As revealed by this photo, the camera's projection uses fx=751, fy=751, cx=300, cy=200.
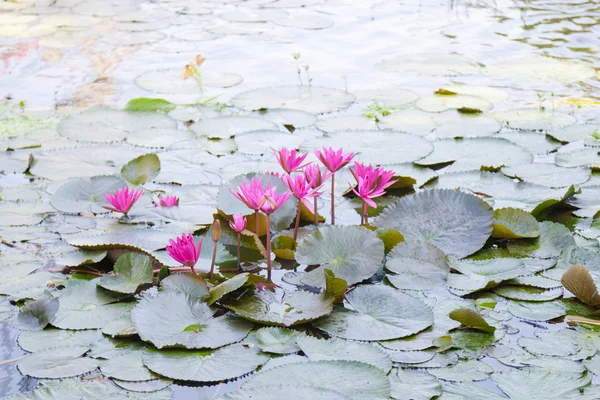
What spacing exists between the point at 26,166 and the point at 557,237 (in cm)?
202

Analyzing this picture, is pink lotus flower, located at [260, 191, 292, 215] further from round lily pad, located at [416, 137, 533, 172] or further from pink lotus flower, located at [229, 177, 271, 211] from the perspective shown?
round lily pad, located at [416, 137, 533, 172]

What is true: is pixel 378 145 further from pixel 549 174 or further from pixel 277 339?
pixel 277 339

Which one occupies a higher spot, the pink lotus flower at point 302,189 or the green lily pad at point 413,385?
the pink lotus flower at point 302,189

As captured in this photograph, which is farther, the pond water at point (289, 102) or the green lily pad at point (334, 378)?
the pond water at point (289, 102)

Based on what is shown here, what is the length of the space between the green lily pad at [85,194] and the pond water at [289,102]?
0.03m

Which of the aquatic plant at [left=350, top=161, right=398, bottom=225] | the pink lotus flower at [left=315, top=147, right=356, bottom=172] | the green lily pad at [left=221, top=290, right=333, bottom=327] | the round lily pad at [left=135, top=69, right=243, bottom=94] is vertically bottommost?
the green lily pad at [left=221, top=290, right=333, bottom=327]

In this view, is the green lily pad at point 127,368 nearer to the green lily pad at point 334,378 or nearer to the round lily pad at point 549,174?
the green lily pad at point 334,378

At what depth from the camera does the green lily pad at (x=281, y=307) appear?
1891 mm

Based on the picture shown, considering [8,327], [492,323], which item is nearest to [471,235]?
[492,323]

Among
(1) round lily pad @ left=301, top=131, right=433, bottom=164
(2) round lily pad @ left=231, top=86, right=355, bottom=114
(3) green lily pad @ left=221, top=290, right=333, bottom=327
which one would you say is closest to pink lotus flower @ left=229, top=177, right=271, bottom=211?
(3) green lily pad @ left=221, top=290, right=333, bottom=327

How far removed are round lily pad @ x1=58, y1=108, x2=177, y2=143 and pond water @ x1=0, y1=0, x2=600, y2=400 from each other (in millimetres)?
13

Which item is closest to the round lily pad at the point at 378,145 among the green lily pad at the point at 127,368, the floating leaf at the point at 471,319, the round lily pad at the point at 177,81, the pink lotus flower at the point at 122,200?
the pink lotus flower at the point at 122,200

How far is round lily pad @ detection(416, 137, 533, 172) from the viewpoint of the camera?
296 cm

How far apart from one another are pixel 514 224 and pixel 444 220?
0.75 feet
